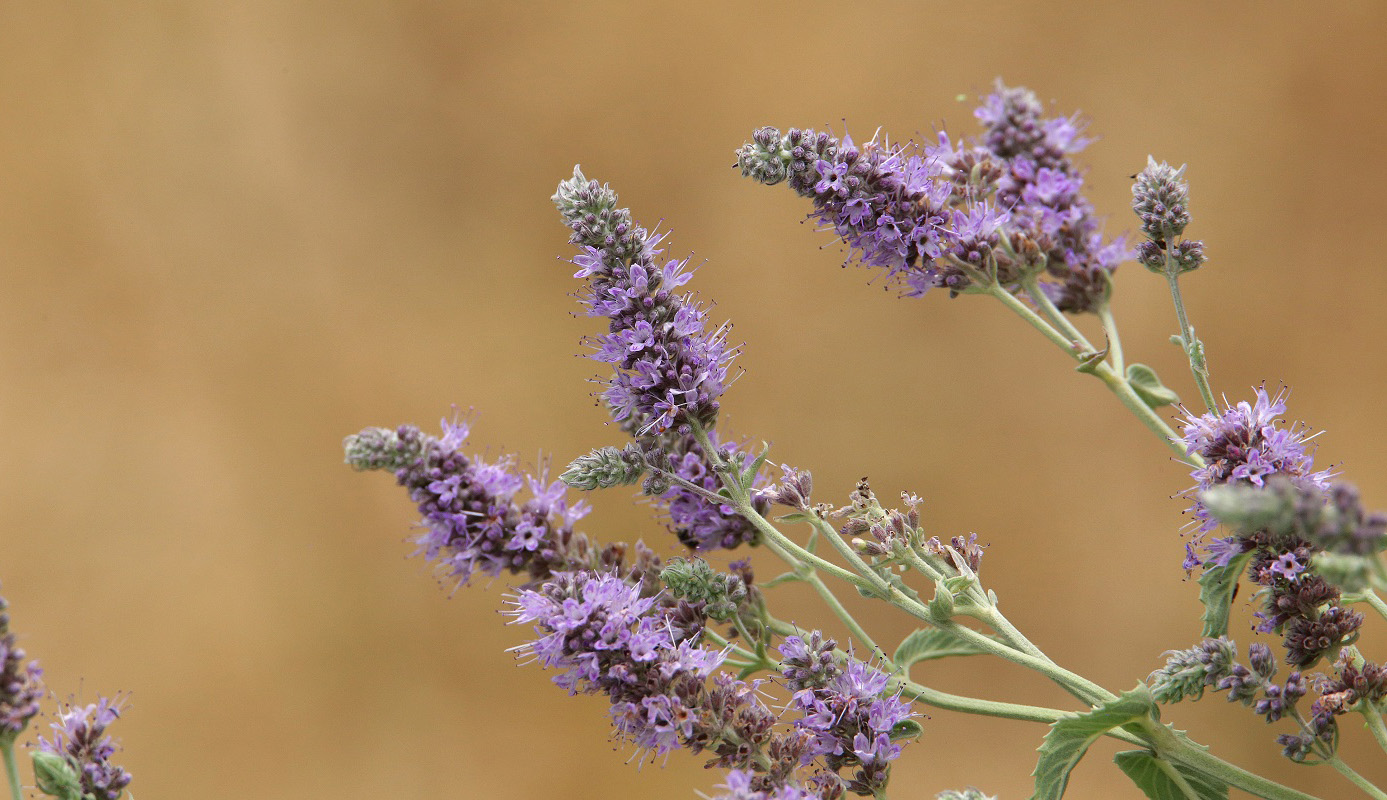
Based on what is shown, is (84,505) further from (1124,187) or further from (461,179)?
(1124,187)

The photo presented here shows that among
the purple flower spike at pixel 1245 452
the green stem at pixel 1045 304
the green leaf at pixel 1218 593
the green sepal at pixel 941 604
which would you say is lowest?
the green sepal at pixel 941 604

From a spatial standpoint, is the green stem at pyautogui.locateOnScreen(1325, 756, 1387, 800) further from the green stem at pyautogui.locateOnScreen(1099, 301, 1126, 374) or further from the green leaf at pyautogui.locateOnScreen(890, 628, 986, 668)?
the green stem at pyautogui.locateOnScreen(1099, 301, 1126, 374)

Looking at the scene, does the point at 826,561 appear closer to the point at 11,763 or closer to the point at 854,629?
the point at 854,629

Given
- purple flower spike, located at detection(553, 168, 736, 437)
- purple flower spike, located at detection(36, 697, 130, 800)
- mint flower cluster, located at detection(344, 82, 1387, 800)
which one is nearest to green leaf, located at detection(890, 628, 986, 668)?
mint flower cluster, located at detection(344, 82, 1387, 800)

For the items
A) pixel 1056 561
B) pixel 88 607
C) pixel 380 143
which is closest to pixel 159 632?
pixel 88 607

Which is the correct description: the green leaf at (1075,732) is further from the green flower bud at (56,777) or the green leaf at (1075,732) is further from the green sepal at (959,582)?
the green flower bud at (56,777)

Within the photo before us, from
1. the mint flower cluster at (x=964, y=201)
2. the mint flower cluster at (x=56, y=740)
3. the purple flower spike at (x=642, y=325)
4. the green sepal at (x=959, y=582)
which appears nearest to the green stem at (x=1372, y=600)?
the green sepal at (x=959, y=582)

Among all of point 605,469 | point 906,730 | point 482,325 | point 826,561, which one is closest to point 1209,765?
point 906,730
